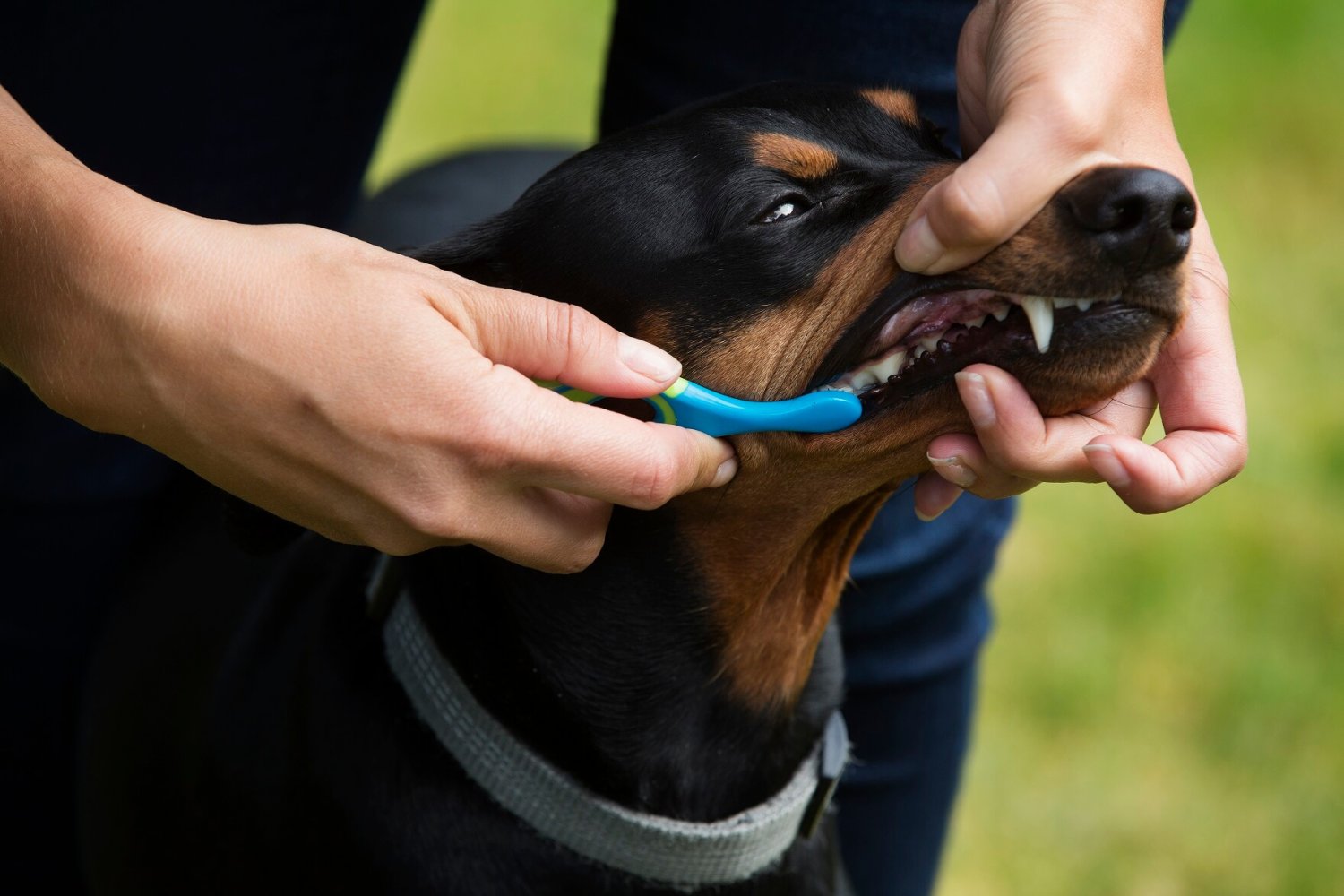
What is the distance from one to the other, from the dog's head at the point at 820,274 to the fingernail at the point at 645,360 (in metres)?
0.28

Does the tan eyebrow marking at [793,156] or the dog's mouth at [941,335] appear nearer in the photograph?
the dog's mouth at [941,335]

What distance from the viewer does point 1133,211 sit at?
6.15 ft

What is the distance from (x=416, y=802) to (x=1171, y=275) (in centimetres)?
135

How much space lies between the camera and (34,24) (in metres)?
2.68

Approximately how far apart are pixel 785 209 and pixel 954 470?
1.60ft

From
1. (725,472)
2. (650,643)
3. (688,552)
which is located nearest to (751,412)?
(725,472)

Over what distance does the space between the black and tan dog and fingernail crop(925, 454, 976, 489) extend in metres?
0.05

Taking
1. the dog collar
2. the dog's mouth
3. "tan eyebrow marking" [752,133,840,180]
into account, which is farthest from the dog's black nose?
the dog collar

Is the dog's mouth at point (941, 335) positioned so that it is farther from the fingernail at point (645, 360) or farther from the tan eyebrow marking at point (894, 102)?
the tan eyebrow marking at point (894, 102)

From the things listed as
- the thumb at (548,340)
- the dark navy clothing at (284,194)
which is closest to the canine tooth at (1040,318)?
the thumb at (548,340)

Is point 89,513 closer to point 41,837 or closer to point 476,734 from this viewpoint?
point 41,837

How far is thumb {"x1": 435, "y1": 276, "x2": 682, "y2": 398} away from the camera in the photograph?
1883 millimetres

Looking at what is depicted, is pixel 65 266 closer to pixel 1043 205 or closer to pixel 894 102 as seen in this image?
pixel 1043 205

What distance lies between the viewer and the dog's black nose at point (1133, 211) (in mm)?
1852
